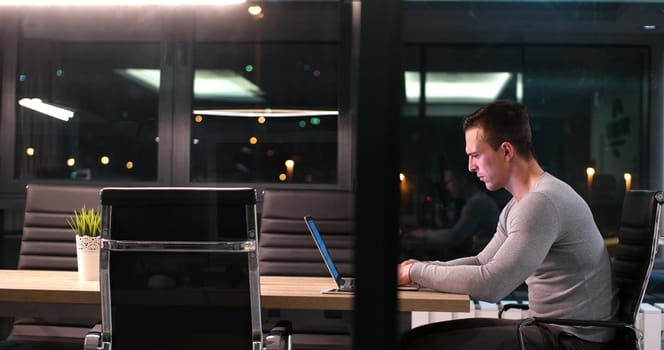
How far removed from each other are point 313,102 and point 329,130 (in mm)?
213

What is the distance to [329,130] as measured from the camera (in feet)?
14.8

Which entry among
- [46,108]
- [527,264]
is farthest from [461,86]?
[527,264]

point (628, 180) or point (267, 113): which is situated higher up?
point (267, 113)

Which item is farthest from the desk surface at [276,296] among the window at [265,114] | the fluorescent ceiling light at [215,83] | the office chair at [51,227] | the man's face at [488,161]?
the fluorescent ceiling light at [215,83]

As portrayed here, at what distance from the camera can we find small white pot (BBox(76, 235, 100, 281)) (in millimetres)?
2457

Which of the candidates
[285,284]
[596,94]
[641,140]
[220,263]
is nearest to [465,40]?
[596,94]

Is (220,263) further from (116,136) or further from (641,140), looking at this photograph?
(641,140)

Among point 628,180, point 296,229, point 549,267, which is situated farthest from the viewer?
point 628,180

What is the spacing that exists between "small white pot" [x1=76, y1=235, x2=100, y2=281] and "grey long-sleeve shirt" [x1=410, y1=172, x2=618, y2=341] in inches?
41.8

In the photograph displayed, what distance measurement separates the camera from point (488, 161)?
2.23 m

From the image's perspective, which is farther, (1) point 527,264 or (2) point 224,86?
(2) point 224,86

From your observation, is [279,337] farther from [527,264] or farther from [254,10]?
[254,10]

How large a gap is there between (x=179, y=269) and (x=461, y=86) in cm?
332

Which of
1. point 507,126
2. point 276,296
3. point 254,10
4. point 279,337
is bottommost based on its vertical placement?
point 279,337
